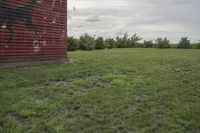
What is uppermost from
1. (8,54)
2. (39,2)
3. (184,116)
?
(39,2)

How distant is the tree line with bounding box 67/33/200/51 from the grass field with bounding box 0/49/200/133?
18749 mm

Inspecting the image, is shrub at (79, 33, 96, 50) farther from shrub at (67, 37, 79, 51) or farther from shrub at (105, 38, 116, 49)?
shrub at (105, 38, 116, 49)

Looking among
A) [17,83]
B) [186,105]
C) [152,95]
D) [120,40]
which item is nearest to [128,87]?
[152,95]

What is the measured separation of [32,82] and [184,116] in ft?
12.5

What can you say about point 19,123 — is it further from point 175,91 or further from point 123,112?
point 175,91

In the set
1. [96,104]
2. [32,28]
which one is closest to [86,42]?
[32,28]

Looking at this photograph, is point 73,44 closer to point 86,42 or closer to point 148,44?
point 86,42

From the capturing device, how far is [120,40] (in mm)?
33656

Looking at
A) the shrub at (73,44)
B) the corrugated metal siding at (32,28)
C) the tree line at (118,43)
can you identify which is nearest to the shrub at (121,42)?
the tree line at (118,43)

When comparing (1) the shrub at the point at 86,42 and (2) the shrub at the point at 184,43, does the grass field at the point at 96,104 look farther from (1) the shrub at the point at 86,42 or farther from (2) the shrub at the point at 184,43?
(2) the shrub at the point at 184,43

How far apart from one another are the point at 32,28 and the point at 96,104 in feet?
18.9

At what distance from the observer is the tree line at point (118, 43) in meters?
27.3

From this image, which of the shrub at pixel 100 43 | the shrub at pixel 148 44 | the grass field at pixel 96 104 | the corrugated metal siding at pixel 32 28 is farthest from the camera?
the shrub at pixel 148 44

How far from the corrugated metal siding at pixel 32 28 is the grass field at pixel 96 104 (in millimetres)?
1681
